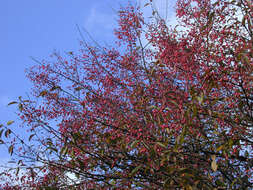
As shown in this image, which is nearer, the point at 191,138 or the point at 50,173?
the point at 191,138

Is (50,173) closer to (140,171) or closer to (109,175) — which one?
(109,175)

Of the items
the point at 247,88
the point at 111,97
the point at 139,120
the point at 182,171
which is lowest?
the point at 182,171

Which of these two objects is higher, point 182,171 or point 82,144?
point 82,144

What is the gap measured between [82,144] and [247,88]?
9.52 ft

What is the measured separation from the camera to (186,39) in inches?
230

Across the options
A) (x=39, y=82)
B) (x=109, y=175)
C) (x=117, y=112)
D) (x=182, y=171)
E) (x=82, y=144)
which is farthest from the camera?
(x=39, y=82)

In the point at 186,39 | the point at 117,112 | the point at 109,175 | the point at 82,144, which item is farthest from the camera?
the point at 186,39

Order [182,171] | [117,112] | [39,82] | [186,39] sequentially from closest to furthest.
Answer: [182,171], [117,112], [186,39], [39,82]

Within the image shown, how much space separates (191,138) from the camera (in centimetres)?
471

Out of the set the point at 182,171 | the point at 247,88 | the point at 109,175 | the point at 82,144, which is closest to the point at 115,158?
the point at 109,175

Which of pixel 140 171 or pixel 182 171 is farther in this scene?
pixel 140 171

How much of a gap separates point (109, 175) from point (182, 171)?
1.35 metres

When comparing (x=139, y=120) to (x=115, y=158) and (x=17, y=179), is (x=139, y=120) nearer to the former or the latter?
(x=115, y=158)

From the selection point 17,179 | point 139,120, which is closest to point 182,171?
point 139,120
